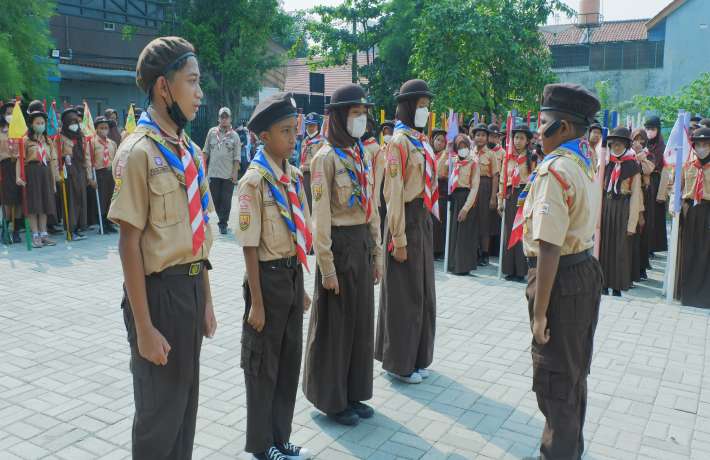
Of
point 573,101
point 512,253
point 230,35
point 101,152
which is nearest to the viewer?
point 573,101

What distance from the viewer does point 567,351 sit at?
3492 millimetres

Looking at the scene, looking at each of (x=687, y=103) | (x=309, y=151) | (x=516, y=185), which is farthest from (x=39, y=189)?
(x=687, y=103)

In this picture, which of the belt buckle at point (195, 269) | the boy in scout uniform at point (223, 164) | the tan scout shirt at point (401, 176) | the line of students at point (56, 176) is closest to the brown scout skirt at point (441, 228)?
the boy in scout uniform at point (223, 164)

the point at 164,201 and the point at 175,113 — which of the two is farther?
the point at 175,113

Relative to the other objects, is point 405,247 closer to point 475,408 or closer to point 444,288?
point 475,408

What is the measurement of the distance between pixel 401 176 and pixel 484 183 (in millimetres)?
5340

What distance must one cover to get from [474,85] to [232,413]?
12.7 metres

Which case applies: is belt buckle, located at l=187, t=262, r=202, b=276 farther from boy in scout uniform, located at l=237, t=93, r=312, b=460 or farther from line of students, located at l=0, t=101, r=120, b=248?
line of students, located at l=0, t=101, r=120, b=248

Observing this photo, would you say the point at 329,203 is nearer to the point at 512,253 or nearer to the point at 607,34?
the point at 512,253

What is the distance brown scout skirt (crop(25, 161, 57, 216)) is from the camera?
10.5m

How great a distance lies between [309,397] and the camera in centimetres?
448

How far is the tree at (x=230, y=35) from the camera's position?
932 inches

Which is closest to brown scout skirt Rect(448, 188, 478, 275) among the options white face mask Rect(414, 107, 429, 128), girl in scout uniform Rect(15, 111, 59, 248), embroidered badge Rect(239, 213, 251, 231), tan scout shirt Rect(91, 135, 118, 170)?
white face mask Rect(414, 107, 429, 128)

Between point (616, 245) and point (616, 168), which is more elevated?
point (616, 168)
